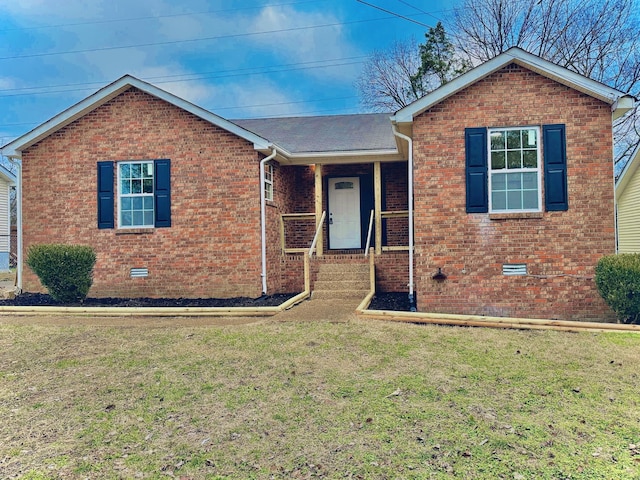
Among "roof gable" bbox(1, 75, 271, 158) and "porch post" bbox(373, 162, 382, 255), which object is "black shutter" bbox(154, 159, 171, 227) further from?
"porch post" bbox(373, 162, 382, 255)

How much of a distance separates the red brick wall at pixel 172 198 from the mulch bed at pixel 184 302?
296 millimetres

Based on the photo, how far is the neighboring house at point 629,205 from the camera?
54.3 ft

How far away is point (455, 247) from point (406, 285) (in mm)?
2823

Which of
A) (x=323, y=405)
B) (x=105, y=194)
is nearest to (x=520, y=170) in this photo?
(x=323, y=405)

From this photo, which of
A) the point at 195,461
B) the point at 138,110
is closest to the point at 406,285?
the point at 138,110

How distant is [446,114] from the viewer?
8828 mm

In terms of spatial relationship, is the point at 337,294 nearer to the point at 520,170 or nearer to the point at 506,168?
the point at 506,168

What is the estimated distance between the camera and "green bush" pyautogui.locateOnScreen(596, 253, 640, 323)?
7.46 meters

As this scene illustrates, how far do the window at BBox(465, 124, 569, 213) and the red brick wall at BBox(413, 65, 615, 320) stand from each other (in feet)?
0.47

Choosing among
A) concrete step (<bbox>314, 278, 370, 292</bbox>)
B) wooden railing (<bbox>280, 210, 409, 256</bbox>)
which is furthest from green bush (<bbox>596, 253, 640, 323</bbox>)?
concrete step (<bbox>314, 278, 370, 292</bbox>)

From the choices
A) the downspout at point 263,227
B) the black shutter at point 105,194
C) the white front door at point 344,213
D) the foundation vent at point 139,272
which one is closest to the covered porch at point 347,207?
the white front door at point 344,213

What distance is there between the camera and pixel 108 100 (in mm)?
11102

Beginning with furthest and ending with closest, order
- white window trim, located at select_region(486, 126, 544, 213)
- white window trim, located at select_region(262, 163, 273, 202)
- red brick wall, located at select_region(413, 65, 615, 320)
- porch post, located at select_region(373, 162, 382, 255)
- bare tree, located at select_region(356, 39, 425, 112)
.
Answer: bare tree, located at select_region(356, 39, 425, 112), porch post, located at select_region(373, 162, 382, 255), white window trim, located at select_region(262, 163, 273, 202), white window trim, located at select_region(486, 126, 544, 213), red brick wall, located at select_region(413, 65, 615, 320)

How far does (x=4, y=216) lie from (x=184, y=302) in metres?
17.2
